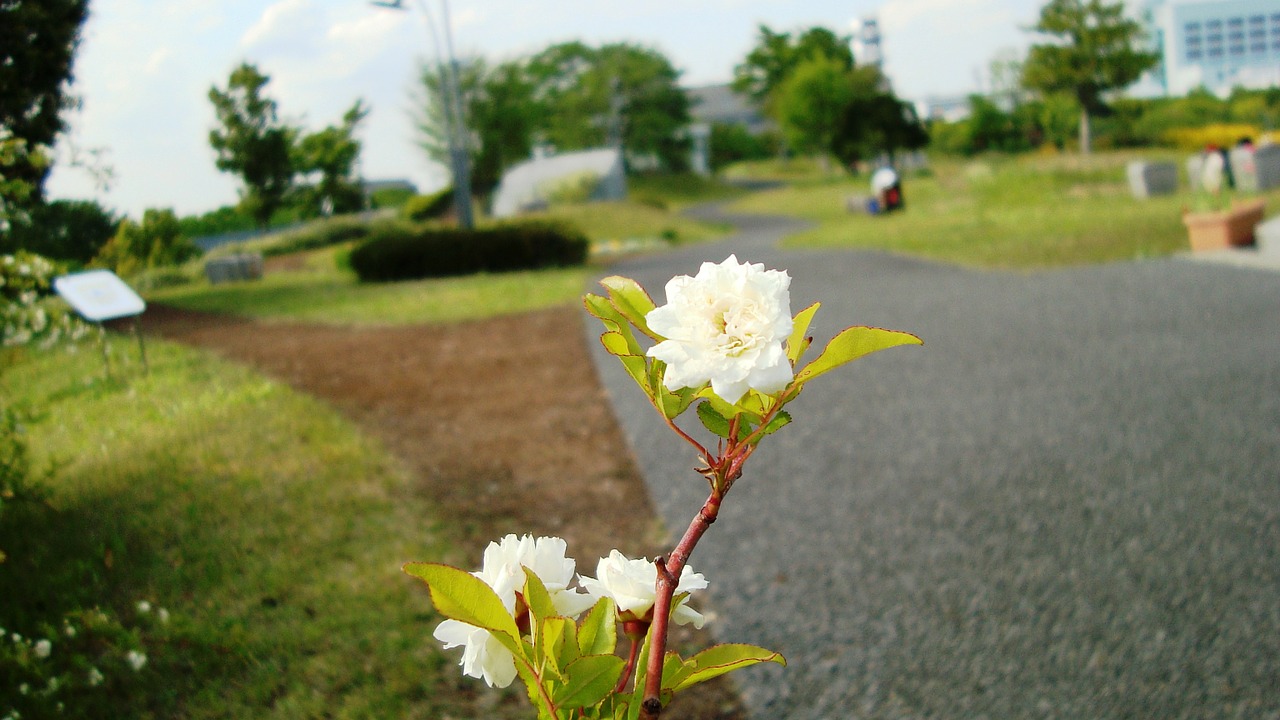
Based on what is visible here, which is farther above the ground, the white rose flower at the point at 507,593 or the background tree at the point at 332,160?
the background tree at the point at 332,160

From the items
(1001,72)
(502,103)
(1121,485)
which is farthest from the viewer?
(1001,72)

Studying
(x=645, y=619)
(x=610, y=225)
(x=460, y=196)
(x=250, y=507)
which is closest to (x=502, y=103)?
(x=610, y=225)

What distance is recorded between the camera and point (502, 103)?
32.2 meters

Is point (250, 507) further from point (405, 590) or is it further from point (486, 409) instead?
point (486, 409)

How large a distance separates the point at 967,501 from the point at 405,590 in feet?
7.84

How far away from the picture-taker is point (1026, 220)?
54.2 feet

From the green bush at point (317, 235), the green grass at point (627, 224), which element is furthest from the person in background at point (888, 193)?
the green bush at point (317, 235)

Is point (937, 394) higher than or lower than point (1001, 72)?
lower

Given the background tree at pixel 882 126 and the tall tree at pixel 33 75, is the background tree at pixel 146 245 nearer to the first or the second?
the tall tree at pixel 33 75

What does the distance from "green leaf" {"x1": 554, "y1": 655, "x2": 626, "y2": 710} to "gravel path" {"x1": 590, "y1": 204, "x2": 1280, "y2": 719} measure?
238 cm

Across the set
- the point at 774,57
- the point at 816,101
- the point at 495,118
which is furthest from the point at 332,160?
Answer: the point at 774,57

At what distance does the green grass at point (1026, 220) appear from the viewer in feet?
40.1

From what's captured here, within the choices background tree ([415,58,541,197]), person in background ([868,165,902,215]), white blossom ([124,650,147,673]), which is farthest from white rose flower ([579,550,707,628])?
background tree ([415,58,541,197])

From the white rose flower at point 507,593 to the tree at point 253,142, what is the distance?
100 inches
